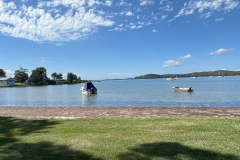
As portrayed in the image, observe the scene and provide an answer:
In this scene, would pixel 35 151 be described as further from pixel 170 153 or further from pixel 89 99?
pixel 89 99

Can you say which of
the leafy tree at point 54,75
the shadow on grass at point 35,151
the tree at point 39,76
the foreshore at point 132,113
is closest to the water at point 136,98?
the foreshore at point 132,113

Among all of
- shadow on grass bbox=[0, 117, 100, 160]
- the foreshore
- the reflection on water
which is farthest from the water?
shadow on grass bbox=[0, 117, 100, 160]

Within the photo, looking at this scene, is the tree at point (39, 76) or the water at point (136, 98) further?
the tree at point (39, 76)

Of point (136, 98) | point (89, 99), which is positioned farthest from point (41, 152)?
point (89, 99)

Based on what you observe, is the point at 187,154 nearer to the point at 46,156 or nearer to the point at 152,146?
the point at 152,146

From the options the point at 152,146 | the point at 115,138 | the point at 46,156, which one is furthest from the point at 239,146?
the point at 46,156

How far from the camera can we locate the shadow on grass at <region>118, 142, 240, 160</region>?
4.21m

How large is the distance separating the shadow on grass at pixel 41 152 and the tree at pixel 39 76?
125272mm

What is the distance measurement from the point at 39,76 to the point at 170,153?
131 m

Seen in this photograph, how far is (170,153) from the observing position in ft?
14.7

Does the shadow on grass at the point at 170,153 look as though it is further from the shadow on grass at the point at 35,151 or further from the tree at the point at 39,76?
the tree at the point at 39,76

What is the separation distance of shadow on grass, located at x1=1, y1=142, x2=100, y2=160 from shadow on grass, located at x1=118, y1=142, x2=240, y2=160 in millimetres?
1075

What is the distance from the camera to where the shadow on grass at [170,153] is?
4.21m

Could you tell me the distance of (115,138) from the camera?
18.9 feet
